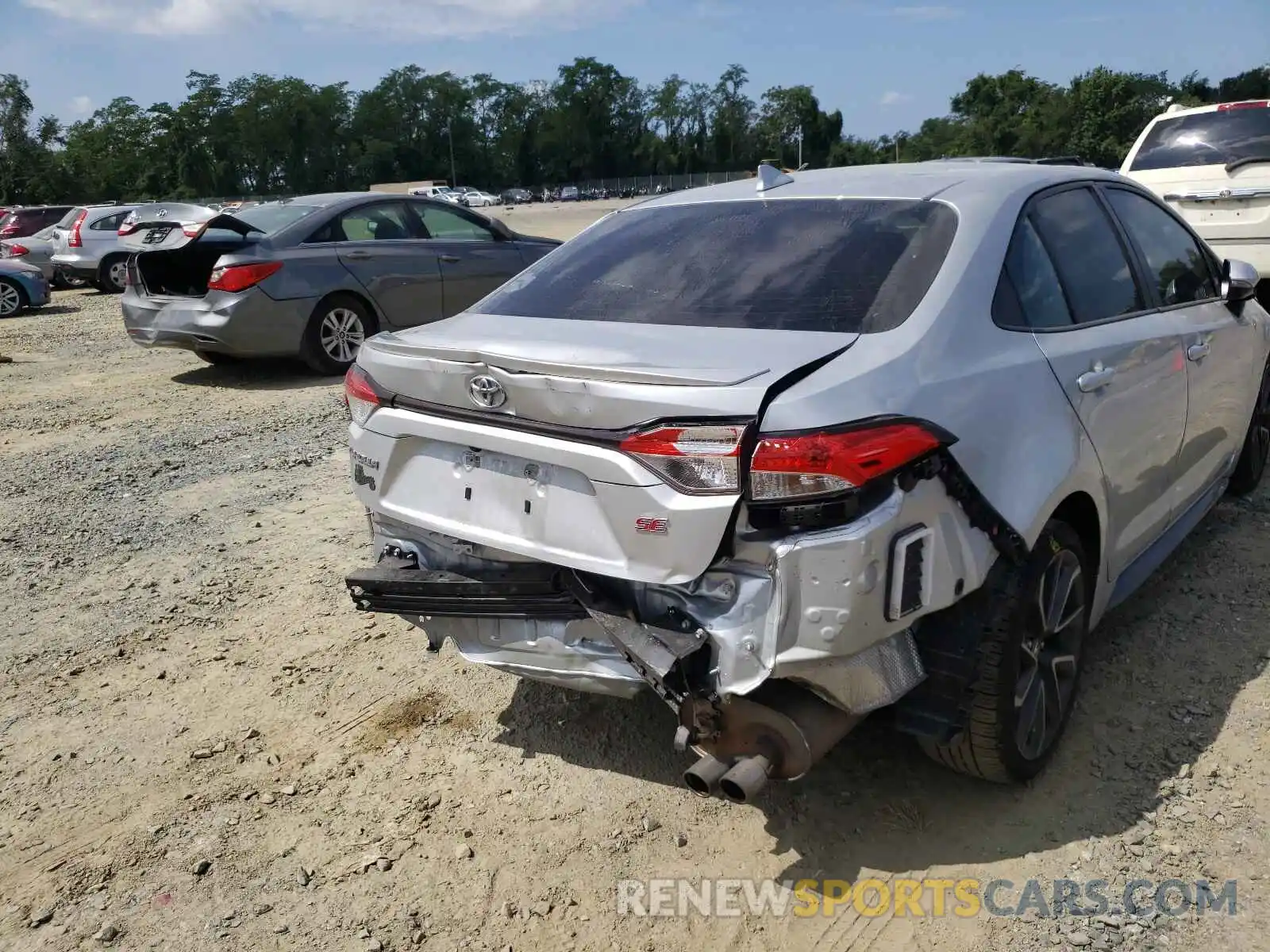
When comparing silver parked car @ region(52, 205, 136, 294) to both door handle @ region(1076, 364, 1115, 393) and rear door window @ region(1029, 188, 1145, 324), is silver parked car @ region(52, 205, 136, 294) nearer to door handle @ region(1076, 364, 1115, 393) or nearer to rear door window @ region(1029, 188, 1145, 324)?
rear door window @ region(1029, 188, 1145, 324)

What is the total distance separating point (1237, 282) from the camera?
4.18 metres

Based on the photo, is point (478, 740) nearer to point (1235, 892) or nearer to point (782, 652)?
point (782, 652)

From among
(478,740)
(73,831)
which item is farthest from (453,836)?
(73,831)

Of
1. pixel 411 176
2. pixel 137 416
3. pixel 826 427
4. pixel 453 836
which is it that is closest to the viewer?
pixel 826 427

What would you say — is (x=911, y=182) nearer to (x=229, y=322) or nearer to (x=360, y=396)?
(x=360, y=396)

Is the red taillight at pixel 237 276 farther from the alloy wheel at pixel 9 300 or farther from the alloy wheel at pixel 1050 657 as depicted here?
the alloy wheel at pixel 9 300

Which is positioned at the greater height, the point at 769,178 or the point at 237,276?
the point at 769,178

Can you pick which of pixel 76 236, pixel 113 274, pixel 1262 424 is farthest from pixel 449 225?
pixel 76 236

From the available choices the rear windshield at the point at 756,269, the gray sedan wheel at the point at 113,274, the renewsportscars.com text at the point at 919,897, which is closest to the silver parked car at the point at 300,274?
the rear windshield at the point at 756,269

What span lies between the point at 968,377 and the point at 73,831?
110 inches

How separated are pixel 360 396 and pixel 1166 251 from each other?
3.08 metres

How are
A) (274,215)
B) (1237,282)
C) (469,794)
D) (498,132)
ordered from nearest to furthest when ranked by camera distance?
(469,794) → (1237,282) → (274,215) → (498,132)

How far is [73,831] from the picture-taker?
9.77ft

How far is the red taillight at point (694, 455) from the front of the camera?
2281mm
